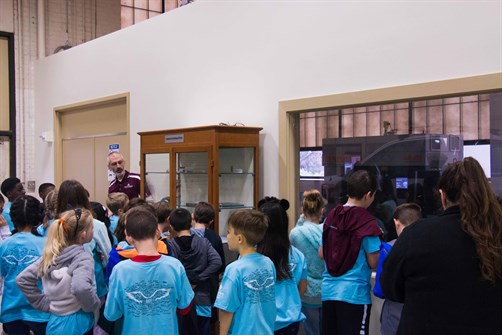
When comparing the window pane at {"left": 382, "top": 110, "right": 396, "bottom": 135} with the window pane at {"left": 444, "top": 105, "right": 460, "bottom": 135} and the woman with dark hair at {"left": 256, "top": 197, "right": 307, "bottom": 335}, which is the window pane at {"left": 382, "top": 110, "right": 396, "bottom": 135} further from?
the woman with dark hair at {"left": 256, "top": 197, "right": 307, "bottom": 335}

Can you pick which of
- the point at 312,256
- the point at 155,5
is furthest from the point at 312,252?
the point at 155,5

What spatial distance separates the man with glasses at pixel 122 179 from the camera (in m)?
6.02

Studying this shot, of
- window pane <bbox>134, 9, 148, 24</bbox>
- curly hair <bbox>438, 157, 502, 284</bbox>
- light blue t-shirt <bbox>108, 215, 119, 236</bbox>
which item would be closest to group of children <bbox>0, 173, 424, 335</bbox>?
light blue t-shirt <bbox>108, 215, 119, 236</bbox>

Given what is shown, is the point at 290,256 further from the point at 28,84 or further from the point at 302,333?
the point at 28,84

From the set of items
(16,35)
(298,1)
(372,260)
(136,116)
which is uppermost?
(16,35)

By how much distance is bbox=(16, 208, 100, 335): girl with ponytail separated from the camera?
300 cm

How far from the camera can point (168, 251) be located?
3.41 m

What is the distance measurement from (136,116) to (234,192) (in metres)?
2.34

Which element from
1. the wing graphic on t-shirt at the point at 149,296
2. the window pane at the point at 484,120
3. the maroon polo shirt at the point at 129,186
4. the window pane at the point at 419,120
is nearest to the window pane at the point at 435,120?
the window pane at the point at 419,120

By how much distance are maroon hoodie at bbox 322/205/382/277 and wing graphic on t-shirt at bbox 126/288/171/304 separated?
1067 mm

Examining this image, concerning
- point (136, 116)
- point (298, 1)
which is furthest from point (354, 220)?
point (136, 116)

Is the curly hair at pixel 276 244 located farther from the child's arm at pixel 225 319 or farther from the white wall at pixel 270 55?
the white wall at pixel 270 55

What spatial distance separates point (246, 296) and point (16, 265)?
1.78 m

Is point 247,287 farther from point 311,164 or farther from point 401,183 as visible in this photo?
point 311,164
